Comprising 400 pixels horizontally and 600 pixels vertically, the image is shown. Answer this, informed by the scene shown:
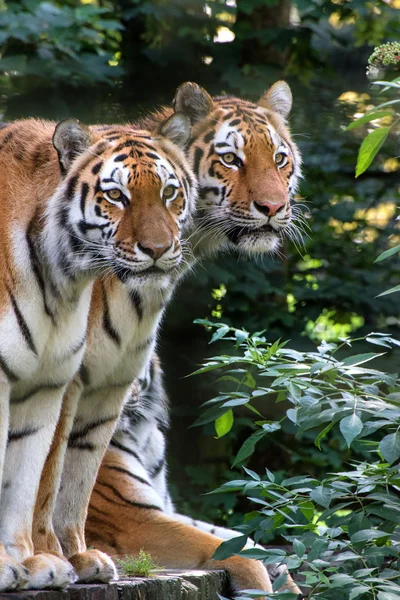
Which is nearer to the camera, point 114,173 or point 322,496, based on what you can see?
point 322,496

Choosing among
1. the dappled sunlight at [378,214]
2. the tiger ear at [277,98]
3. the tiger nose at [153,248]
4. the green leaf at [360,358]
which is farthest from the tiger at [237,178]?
the dappled sunlight at [378,214]

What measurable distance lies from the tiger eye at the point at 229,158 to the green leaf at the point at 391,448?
1.36m

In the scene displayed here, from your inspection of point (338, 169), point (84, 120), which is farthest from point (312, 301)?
point (84, 120)

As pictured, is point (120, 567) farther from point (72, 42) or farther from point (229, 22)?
point (229, 22)

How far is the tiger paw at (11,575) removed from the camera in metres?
2.33

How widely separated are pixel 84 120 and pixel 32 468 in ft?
9.78

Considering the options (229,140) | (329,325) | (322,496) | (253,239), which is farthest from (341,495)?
(329,325)

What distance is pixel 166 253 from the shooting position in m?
2.48

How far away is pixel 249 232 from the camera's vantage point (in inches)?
125

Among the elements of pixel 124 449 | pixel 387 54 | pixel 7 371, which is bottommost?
pixel 124 449

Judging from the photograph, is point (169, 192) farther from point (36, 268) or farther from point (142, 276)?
point (36, 268)

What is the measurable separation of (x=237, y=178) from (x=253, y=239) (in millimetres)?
206

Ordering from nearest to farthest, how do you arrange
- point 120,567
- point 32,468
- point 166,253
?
point 166,253 < point 32,468 < point 120,567

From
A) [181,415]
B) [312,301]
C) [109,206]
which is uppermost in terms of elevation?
[109,206]
